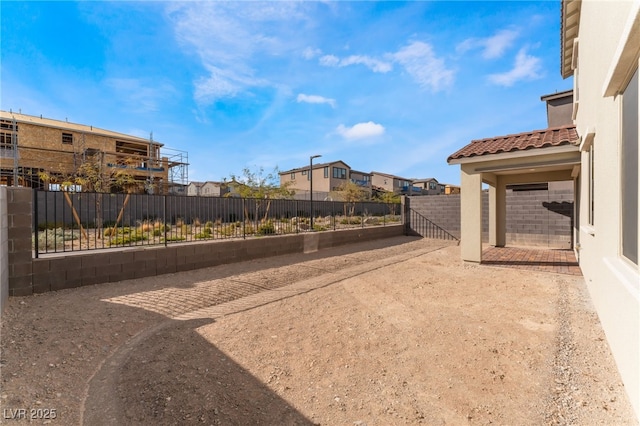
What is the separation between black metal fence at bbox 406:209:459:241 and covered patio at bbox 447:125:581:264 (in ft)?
16.9

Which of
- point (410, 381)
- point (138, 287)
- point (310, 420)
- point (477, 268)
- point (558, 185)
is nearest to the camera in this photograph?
point (310, 420)

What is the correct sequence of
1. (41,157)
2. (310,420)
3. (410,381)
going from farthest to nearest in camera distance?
1. (41,157)
2. (410,381)
3. (310,420)

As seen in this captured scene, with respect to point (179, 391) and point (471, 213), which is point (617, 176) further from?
point (471, 213)

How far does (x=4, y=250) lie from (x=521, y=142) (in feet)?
37.1

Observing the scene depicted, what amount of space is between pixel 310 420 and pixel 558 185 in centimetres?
2249

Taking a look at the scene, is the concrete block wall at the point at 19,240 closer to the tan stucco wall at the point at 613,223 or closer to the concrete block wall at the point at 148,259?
the concrete block wall at the point at 148,259

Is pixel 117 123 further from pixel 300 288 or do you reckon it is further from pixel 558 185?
pixel 558 185

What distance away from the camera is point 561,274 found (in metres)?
7.17

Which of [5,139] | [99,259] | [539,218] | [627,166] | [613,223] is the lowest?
[99,259]

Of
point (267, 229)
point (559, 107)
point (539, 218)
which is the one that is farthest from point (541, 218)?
point (559, 107)

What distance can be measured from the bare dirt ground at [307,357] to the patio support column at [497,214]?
6.07 meters

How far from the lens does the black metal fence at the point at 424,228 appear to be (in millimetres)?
15000

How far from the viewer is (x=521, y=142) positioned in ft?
26.4

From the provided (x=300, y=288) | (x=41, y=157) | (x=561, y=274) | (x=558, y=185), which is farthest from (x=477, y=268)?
(x=41, y=157)
